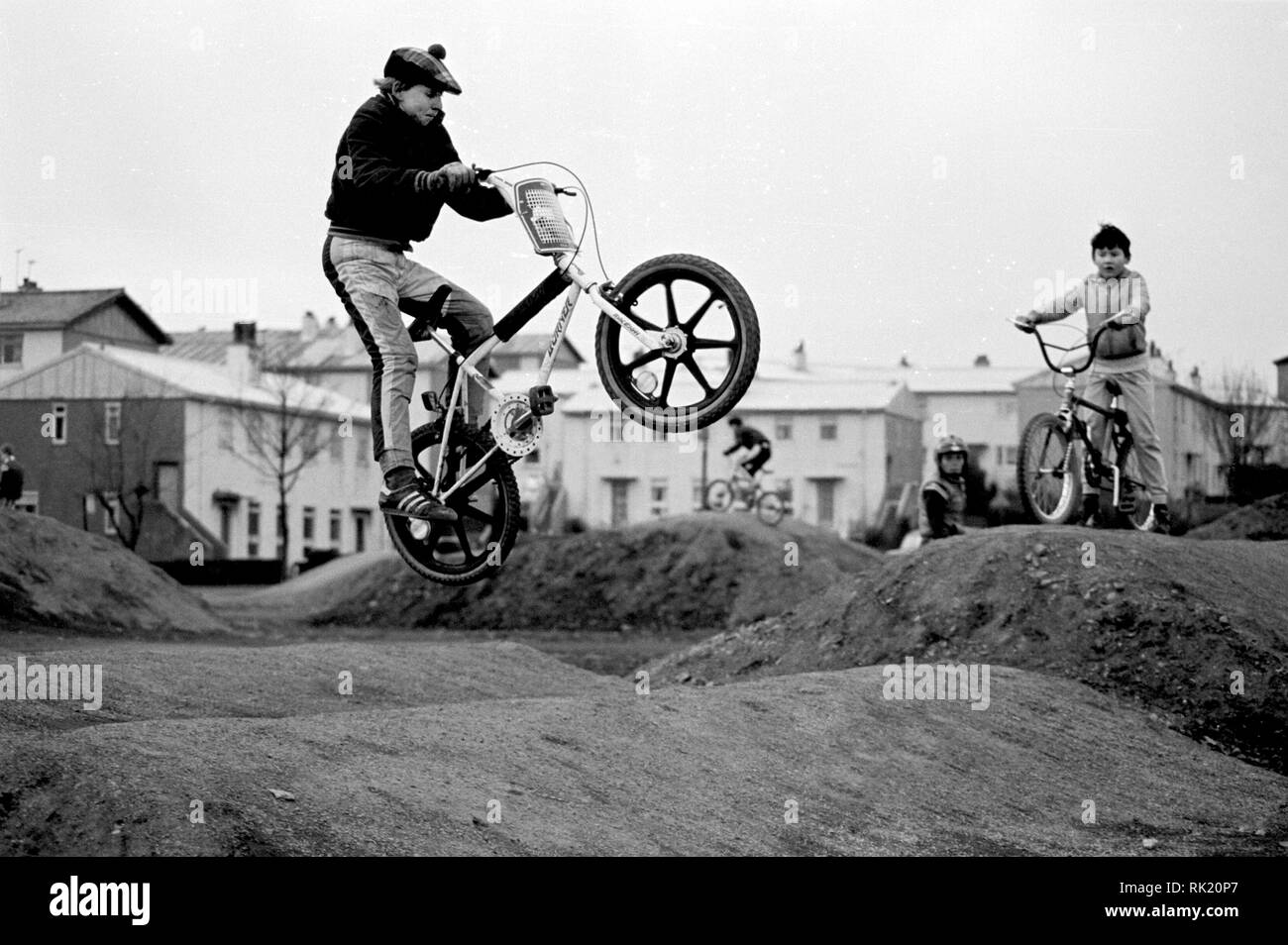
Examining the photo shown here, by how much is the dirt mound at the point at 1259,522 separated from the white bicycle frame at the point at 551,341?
29.5 metres

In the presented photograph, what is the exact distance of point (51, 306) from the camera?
18.4 meters

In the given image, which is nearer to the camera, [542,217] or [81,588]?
[542,217]

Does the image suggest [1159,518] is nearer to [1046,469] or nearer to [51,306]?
[1046,469]

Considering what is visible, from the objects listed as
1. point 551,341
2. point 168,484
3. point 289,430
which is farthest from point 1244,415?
point 289,430

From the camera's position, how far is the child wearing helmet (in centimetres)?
2412

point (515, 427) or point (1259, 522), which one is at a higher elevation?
point (515, 427)

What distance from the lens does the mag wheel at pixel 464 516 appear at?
930cm

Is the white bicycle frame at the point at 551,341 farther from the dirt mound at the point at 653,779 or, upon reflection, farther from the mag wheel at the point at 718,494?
the mag wheel at the point at 718,494

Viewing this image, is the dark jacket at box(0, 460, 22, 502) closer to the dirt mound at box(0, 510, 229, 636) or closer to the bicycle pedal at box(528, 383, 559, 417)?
the dirt mound at box(0, 510, 229, 636)

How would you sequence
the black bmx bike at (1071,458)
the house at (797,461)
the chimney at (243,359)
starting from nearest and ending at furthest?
the black bmx bike at (1071,458) → the chimney at (243,359) → the house at (797,461)

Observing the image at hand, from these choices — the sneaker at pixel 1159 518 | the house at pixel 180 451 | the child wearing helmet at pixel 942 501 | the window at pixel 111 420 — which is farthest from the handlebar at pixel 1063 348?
the window at pixel 111 420

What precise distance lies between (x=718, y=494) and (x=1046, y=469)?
1491 inches

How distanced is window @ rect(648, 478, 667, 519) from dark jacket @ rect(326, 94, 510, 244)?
260 ft
